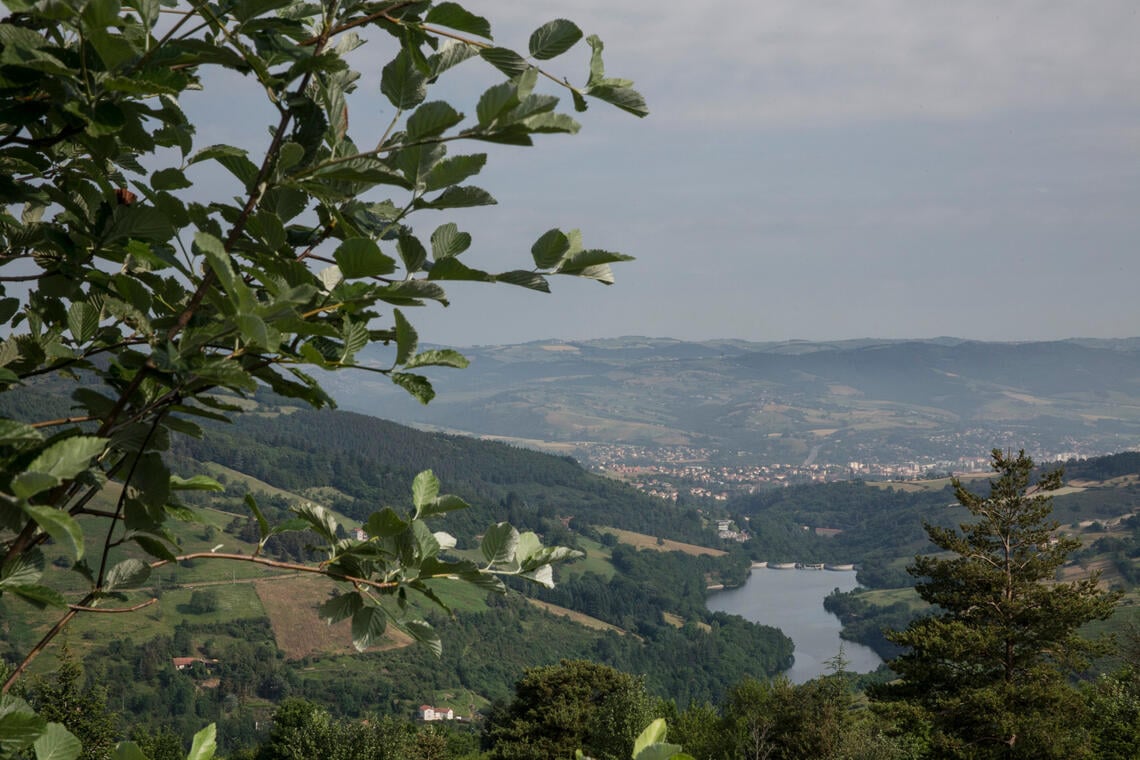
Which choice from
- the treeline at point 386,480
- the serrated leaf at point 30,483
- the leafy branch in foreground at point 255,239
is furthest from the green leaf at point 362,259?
the treeline at point 386,480

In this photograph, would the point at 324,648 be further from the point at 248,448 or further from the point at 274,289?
the point at 274,289

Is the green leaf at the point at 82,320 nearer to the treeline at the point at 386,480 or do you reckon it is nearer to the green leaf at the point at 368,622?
the green leaf at the point at 368,622

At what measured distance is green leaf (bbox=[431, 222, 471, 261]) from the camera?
4.52 ft

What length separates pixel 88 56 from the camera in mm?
1209

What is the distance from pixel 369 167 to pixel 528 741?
36263 mm

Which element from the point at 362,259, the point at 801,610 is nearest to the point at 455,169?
the point at 362,259

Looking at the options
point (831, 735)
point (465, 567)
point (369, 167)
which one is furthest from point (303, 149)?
point (831, 735)

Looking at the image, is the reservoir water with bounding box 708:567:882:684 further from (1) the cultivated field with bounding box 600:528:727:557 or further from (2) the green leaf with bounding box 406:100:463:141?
(2) the green leaf with bounding box 406:100:463:141

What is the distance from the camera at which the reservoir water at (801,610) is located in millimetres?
111312

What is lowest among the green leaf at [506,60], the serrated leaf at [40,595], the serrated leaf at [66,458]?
the serrated leaf at [40,595]

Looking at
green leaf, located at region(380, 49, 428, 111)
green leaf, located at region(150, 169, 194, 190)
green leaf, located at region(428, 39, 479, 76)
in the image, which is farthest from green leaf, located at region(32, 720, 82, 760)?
green leaf, located at region(428, 39, 479, 76)

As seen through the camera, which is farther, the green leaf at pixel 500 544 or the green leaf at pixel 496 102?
the green leaf at pixel 500 544

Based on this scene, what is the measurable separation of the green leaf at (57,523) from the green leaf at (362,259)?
483mm

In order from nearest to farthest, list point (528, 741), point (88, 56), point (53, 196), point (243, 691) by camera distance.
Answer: point (88, 56)
point (53, 196)
point (528, 741)
point (243, 691)
